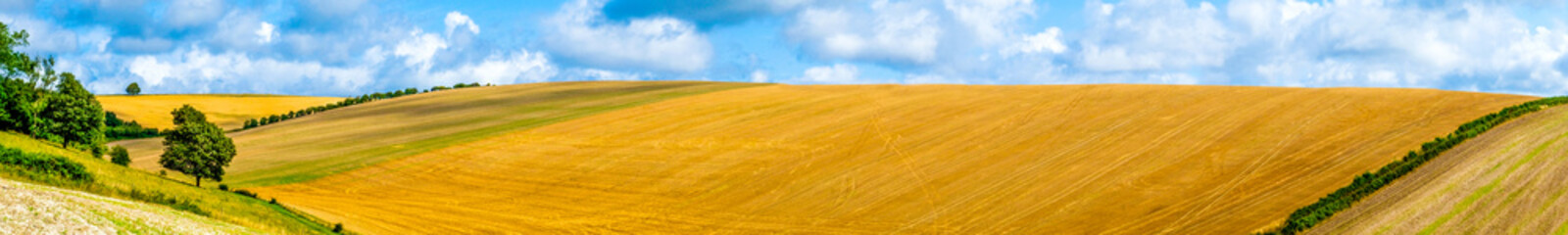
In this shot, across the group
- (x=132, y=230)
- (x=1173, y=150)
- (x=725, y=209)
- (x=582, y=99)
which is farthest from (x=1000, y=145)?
(x=582, y=99)

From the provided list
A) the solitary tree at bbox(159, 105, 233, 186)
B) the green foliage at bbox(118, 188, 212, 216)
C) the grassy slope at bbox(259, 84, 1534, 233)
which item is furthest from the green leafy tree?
the green foliage at bbox(118, 188, 212, 216)

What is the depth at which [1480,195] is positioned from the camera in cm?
3369

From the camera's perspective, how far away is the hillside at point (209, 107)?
9319cm

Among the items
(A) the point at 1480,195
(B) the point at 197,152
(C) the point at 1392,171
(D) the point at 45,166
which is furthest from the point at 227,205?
(C) the point at 1392,171

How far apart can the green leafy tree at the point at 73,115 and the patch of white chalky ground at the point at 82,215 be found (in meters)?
32.0

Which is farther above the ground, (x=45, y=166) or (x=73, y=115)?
(x=73, y=115)

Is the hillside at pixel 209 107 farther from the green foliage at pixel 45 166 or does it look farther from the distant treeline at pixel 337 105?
the green foliage at pixel 45 166

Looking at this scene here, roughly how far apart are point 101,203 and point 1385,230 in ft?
111

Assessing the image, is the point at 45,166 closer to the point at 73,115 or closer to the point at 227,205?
the point at 227,205

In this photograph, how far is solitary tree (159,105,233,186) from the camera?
45812 mm

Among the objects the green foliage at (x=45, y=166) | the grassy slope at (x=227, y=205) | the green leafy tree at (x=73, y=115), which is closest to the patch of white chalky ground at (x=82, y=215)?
the grassy slope at (x=227, y=205)

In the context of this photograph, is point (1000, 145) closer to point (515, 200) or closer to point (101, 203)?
point (515, 200)

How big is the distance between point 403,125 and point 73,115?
82.6ft

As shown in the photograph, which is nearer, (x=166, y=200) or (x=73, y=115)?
(x=166, y=200)
